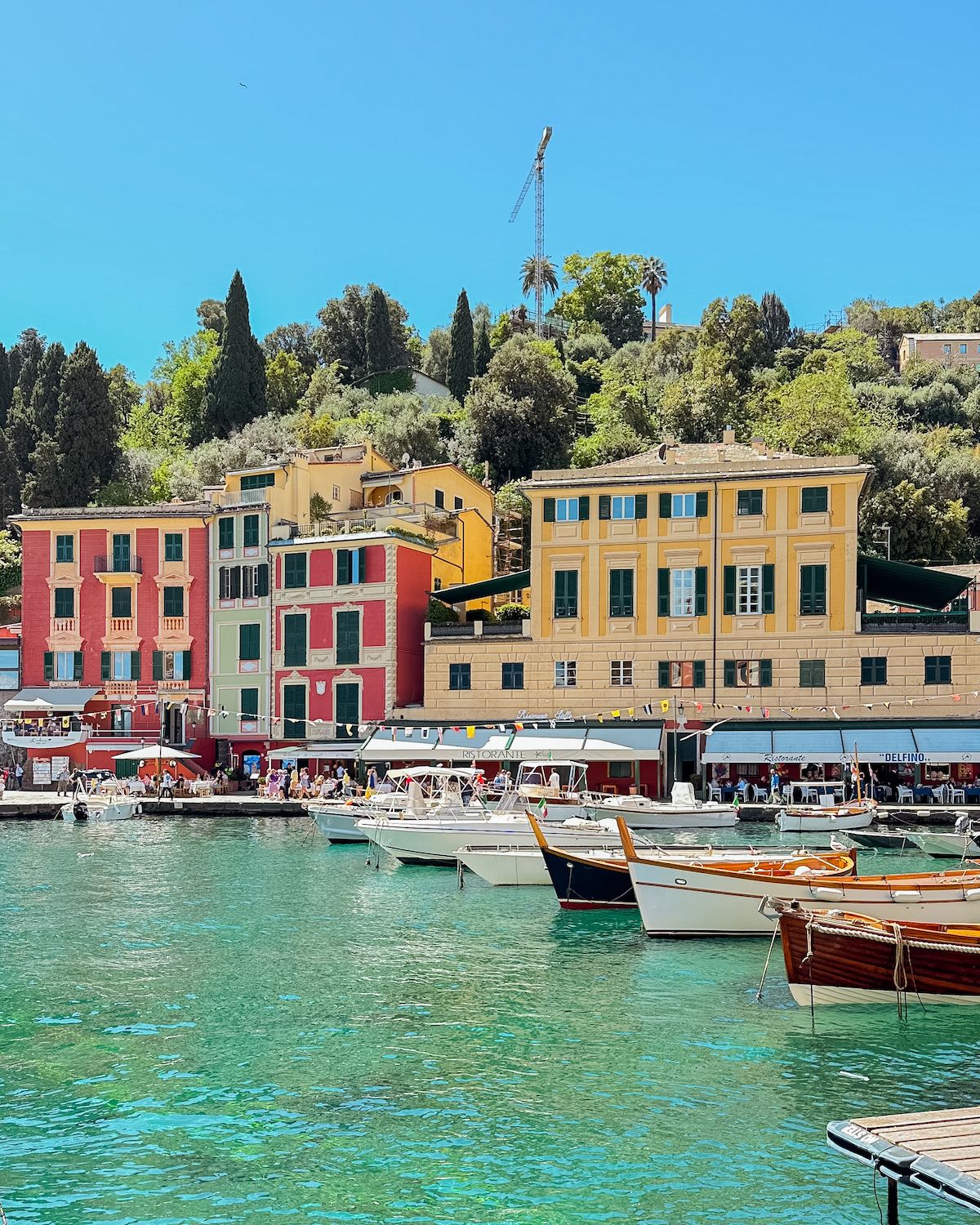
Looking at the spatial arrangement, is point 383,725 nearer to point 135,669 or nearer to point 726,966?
point 135,669

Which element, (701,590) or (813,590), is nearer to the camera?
(813,590)

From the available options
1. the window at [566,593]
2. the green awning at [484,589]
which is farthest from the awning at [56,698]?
the window at [566,593]

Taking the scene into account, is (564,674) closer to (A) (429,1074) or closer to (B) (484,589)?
(B) (484,589)

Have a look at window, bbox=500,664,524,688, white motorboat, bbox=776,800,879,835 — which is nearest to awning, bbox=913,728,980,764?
white motorboat, bbox=776,800,879,835

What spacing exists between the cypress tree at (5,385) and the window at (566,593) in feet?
211

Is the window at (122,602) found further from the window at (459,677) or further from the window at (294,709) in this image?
the window at (459,677)

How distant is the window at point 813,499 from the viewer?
55.0m

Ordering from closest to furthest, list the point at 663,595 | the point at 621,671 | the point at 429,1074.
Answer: the point at 429,1074 < the point at 663,595 < the point at 621,671

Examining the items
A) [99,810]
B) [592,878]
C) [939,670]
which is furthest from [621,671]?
[592,878]

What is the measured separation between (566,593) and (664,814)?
51.1 ft

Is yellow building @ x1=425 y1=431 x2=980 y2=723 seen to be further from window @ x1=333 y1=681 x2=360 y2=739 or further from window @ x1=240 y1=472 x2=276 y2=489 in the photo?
window @ x1=240 y1=472 x2=276 y2=489

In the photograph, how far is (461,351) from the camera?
4232 inches

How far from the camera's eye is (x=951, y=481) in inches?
3376

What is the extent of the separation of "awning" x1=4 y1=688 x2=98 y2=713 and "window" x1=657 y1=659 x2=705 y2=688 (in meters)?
27.4
